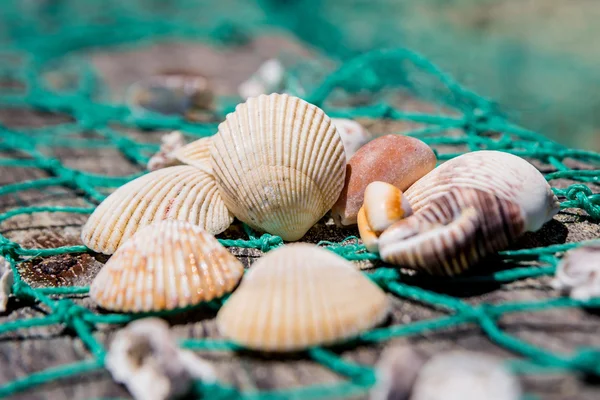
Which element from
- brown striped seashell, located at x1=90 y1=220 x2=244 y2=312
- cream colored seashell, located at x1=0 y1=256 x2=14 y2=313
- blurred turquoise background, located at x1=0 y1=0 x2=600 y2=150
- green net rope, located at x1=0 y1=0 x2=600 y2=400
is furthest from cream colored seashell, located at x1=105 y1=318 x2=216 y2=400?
blurred turquoise background, located at x1=0 y1=0 x2=600 y2=150

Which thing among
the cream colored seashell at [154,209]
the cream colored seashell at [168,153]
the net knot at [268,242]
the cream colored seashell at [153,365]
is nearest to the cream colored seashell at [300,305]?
the cream colored seashell at [153,365]

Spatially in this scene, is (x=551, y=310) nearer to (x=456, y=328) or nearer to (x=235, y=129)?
(x=456, y=328)

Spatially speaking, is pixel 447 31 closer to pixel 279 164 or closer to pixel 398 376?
pixel 279 164

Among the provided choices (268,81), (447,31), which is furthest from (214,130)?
(447,31)

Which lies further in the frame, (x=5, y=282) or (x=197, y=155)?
(x=197, y=155)

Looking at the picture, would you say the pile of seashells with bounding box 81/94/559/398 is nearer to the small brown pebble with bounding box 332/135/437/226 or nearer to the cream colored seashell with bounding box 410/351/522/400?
the small brown pebble with bounding box 332/135/437/226

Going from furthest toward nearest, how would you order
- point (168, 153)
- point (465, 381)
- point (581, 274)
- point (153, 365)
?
point (168, 153)
point (581, 274)
point (153, 365)
point (465, 381)

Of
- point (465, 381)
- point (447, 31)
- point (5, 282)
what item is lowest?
point (465, 381)
